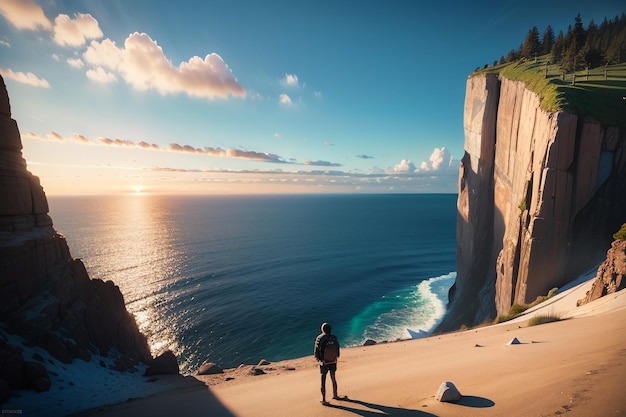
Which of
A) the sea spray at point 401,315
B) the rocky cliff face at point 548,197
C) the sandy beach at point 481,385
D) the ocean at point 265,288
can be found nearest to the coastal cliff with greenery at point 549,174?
the rocky cliff face at point 548,197

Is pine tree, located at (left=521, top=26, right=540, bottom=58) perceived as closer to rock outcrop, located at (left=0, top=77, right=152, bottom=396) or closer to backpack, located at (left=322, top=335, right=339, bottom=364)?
backpack, located at (left=322, top=335, right=339, bottom=364)

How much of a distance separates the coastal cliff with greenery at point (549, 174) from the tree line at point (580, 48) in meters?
0.30

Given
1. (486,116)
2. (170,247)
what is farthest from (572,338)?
(170,247)

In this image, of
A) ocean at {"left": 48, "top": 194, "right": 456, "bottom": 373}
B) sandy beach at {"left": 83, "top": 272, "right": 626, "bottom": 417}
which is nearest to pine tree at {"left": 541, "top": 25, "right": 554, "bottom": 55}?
ocean at {"left": 48, "top": 194, "right": 456, "bottom": 373}

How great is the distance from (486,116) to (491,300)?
26.4 m

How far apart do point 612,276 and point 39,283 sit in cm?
3575

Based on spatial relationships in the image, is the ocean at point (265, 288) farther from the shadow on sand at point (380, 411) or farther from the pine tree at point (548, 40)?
the pine tree at point (548, 40)

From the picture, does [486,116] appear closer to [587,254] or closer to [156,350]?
[587,254]

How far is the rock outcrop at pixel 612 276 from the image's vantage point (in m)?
17.6

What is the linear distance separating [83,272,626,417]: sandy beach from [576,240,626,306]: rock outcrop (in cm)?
126

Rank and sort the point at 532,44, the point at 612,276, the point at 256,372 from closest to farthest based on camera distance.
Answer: the point at 612,276
the point at 256,372
the point at 532,44

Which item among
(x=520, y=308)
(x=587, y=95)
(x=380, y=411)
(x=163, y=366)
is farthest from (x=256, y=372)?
(x=587, y=95)

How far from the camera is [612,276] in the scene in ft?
59.9

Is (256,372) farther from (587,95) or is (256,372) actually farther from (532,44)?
(532,44)
